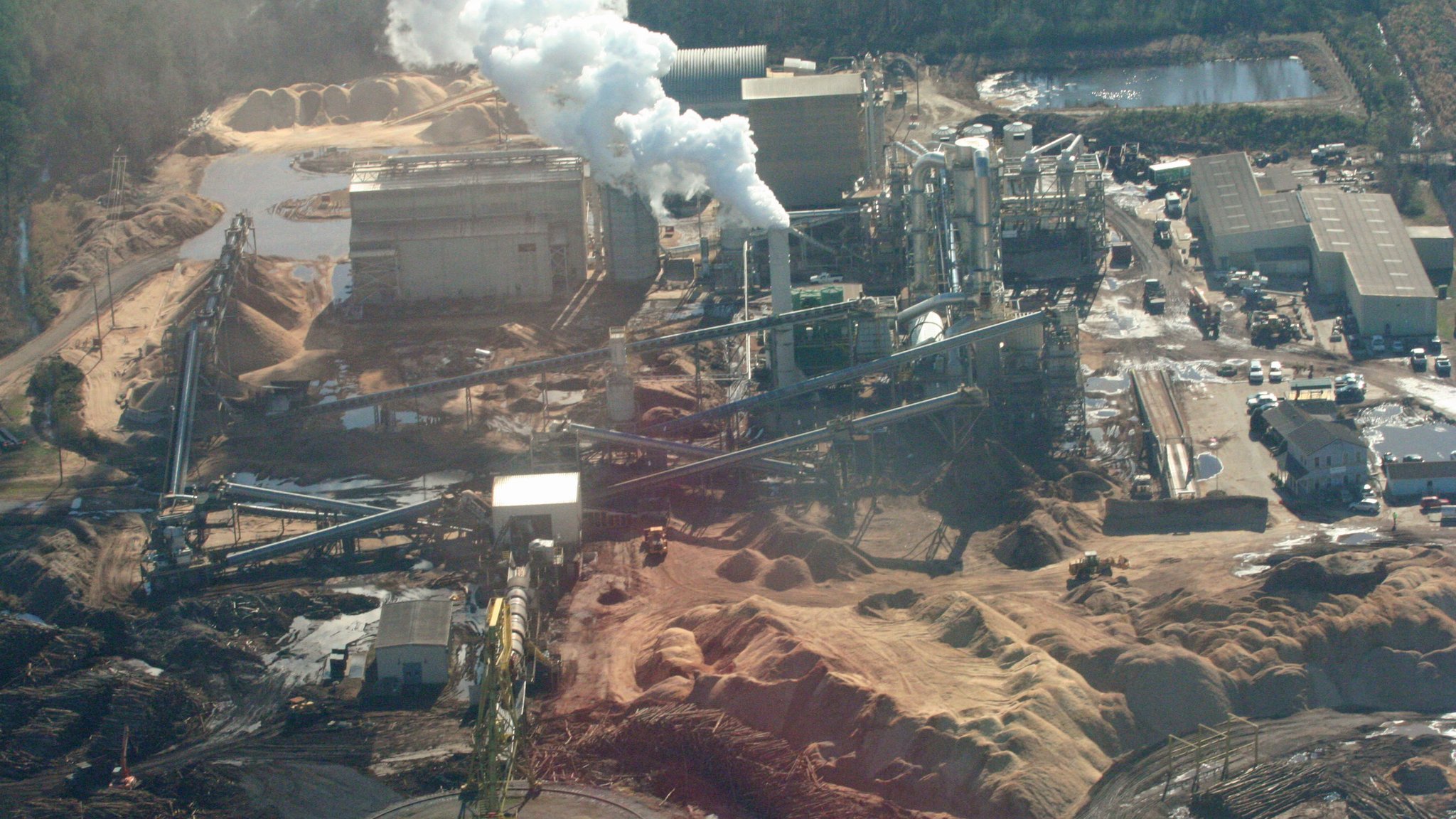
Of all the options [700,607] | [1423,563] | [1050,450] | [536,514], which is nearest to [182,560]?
[536,514]

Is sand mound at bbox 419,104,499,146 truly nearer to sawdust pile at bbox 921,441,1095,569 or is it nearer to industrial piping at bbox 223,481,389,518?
industrial piping at bbox 223,481,389,518

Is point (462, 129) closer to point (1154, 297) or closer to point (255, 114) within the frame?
point (255, 114)

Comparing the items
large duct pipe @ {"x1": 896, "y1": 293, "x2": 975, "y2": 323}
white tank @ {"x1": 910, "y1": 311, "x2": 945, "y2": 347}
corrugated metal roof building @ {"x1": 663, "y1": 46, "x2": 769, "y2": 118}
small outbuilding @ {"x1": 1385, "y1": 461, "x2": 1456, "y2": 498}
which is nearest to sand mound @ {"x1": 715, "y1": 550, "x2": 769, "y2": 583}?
white tank @ {"x1": 910, "y1": 311, "x2": 945, "y2": 347}

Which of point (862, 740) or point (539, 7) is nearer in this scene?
point (862, 740)

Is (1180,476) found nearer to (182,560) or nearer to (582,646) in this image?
(582,646)

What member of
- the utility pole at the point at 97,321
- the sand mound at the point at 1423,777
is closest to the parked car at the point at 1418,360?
the sand mound at the point at 1423,777

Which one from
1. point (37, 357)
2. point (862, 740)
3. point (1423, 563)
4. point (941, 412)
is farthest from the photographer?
point (37, 357)
